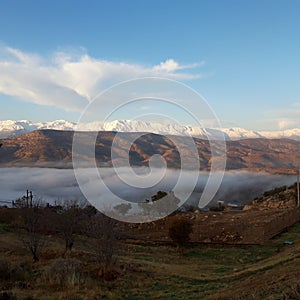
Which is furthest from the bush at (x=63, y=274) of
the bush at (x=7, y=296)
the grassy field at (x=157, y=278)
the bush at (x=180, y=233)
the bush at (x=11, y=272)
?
the bush at (x=180, y=233)

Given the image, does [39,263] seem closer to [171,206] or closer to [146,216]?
[146,216]

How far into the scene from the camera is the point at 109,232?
64.5 feet

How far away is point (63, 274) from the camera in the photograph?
15.6 m

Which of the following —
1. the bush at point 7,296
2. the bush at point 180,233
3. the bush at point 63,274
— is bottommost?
the bush at point 180,233

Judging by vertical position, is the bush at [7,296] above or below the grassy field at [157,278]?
above

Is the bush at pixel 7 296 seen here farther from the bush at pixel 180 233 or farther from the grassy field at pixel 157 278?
the bush at pixel 180 233

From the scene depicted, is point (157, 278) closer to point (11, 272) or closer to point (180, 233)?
point (11, 272)

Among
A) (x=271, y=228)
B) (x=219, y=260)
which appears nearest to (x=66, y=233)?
(x=219, y=260)

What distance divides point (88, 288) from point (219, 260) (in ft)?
44.9

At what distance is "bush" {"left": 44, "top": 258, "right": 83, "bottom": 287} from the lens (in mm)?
15125

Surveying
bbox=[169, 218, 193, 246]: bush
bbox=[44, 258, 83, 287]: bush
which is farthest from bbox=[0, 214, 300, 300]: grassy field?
bbox=[169, 218, 193, 246]: bush

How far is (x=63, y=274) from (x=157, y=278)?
195 inches

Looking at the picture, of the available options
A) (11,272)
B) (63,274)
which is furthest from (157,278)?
(11,272)

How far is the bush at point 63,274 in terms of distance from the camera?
15.1m
